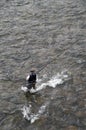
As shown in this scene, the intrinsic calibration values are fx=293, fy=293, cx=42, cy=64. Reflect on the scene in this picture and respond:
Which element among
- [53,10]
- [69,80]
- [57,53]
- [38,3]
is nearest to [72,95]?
[69,80]

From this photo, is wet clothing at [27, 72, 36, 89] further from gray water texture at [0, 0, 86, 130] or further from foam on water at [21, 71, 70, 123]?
gray water texture at [0, 0, 86, 130]

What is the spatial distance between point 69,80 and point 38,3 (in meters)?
16.9

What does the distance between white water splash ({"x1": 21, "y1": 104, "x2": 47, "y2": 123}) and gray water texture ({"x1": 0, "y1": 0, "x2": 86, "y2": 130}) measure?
0.24 metres

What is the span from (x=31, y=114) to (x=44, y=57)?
732 centimetres

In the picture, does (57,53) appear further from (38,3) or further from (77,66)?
(38,3)

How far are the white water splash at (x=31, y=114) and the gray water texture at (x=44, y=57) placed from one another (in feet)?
0.78

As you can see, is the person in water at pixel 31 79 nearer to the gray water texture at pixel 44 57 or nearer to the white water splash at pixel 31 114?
the gray water texture at pixel 44 57

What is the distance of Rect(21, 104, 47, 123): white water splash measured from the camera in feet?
62.7

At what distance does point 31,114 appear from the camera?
19562 mm

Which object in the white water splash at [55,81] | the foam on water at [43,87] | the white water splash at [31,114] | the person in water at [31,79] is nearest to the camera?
the white water splash at [31,114]

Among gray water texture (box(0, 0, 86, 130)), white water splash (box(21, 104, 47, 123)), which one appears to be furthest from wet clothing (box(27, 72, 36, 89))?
white water splash (box(21, 104, 47, 123))

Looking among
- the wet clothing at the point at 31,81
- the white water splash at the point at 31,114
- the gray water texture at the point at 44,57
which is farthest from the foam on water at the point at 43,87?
the wet clothing at the point at 31,81

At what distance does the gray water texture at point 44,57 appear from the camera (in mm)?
19344

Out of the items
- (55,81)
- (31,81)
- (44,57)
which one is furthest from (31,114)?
(44,57)
